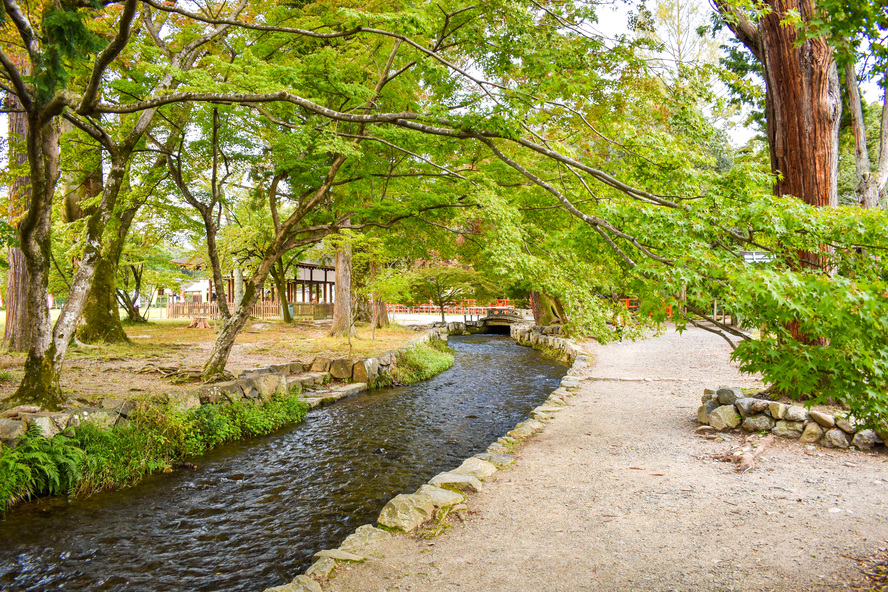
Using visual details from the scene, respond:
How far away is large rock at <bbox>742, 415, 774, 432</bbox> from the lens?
6.20 meters

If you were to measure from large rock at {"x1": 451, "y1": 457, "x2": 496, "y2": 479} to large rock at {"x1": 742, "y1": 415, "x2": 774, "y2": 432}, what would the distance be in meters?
3.41

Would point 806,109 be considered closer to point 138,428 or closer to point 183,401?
point 183,401

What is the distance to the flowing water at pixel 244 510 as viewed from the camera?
415 centimetres

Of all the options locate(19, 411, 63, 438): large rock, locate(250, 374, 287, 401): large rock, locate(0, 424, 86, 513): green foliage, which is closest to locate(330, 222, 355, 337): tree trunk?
locate(250, 374, 287, 401): large rock

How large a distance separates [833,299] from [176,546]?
5433mm

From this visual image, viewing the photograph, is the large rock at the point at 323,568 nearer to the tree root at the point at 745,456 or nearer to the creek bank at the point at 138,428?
the creek bank at the point at 138,428

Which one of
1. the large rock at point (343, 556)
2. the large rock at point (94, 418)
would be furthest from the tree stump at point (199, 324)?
the large rock at point (343, 556)

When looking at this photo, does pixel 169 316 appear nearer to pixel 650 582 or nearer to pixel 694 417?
pixel 694 417

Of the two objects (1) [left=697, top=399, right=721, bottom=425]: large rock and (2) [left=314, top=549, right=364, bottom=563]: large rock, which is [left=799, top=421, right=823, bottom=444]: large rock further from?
(2) [left=314, top=549, right=364, bottom=563]: large rock

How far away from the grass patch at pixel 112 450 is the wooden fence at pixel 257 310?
66.2 ft

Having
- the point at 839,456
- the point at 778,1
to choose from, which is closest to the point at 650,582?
the point at 839,456

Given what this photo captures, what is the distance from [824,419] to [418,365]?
9.77 metres

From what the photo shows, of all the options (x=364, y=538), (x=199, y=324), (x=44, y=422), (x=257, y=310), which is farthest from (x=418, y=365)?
(x=257, y=310)

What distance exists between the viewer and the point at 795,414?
604 cm
